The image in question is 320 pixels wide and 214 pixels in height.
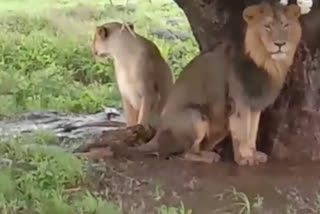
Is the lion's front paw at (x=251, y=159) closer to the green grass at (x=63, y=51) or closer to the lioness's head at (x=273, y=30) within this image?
the lioness's head at (x=273, y=30)

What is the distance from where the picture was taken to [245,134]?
611cm

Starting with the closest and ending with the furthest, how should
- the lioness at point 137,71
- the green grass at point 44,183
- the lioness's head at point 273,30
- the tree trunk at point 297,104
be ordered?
the green grass at point 44,183 < the lioness's head at point 273,30 < the tree trunk at point 297,104 < the lioness at point 137,71

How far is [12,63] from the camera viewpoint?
10.6 m

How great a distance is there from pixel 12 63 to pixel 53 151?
177 inches

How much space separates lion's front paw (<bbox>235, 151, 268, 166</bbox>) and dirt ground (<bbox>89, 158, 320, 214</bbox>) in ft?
0.16

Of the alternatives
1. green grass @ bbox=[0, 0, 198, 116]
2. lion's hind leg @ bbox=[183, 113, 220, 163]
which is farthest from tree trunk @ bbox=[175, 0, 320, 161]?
green grass @ bbox=[0, 0, 198, 116]

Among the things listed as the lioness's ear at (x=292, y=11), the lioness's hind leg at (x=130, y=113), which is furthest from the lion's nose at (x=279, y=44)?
the lioness's hind leg at (x=130, y=113)

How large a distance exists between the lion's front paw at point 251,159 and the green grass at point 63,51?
2.78 m

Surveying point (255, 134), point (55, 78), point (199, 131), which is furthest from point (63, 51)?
point (255, 134)

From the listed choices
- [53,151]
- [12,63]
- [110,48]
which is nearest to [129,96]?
[110,48]

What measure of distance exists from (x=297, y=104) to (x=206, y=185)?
41.3 inches

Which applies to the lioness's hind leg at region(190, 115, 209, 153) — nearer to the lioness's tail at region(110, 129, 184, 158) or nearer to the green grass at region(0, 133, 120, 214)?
the lioness's tail at region(110, 129, 184, 158)

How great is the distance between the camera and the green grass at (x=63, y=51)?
358 inches

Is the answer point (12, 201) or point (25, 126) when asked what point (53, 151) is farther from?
point (25, 126)
